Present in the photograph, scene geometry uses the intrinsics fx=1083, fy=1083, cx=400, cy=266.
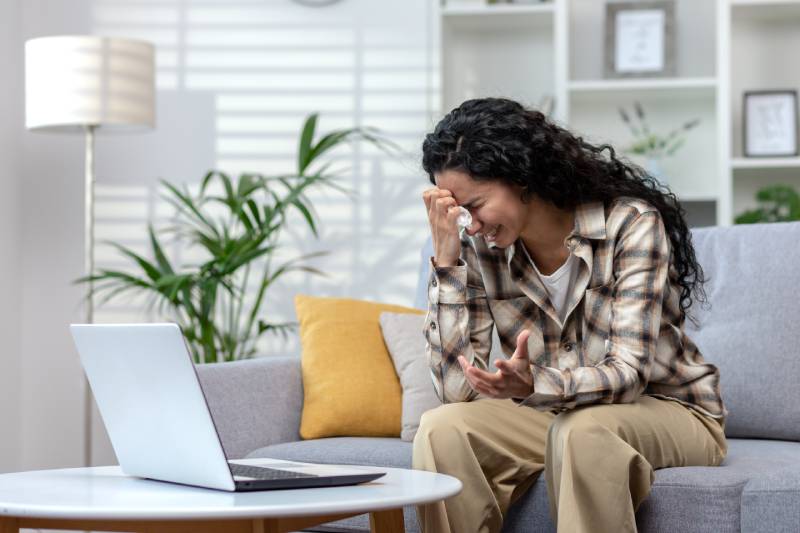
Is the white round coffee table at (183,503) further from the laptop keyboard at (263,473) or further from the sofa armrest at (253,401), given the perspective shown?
the sofa armrest at (253,401)

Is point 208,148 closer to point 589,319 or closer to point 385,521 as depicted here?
point 589,319

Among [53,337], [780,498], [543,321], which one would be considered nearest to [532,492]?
[543,321]

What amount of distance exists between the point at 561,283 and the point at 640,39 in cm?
211

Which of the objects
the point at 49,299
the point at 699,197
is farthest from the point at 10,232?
the point at 699,197

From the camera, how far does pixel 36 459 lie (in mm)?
3869

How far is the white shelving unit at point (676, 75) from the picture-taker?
359cm

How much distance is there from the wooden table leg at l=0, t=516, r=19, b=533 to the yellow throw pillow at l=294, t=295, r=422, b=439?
1.08 metres

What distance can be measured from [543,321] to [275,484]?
2.46 feet

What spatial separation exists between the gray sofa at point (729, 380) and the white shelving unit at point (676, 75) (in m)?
1.24

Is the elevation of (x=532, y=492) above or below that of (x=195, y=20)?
below

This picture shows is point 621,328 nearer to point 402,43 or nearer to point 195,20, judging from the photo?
point 402,43

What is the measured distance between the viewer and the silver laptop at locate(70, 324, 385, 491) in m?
1.24

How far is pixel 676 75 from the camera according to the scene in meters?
3.72

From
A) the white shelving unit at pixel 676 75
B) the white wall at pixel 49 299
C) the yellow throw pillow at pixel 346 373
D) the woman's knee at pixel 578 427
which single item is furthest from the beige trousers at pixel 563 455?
the white wall at pixel 49 299
